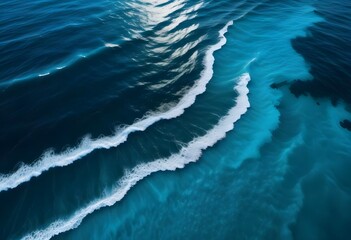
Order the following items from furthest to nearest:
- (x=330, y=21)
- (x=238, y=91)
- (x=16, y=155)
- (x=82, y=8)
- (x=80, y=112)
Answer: (x=82, y=8), (x=330, y=21), (x=238, y=91), (x=80, y=112), (x=16, y=155)

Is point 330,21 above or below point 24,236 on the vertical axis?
above

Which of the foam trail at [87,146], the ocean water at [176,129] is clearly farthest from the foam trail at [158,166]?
the foam trail at [87,146]

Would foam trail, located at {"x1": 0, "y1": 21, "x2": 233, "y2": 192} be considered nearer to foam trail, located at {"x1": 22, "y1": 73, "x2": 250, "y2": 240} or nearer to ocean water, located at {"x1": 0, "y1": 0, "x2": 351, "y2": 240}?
ocean water, located at {"x1": 0, "y1": 0, "x2": 351, "y2": 240}

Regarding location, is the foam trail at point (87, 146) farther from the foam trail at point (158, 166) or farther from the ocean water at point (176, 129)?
the foam trail at point (158, 166)

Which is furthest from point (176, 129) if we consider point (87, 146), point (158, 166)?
point (87, 146)

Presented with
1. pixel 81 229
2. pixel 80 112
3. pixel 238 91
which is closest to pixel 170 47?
pixel 238 91

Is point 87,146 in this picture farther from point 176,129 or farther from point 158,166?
point 176,129

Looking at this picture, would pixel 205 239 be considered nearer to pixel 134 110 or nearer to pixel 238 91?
pixel 134 110
